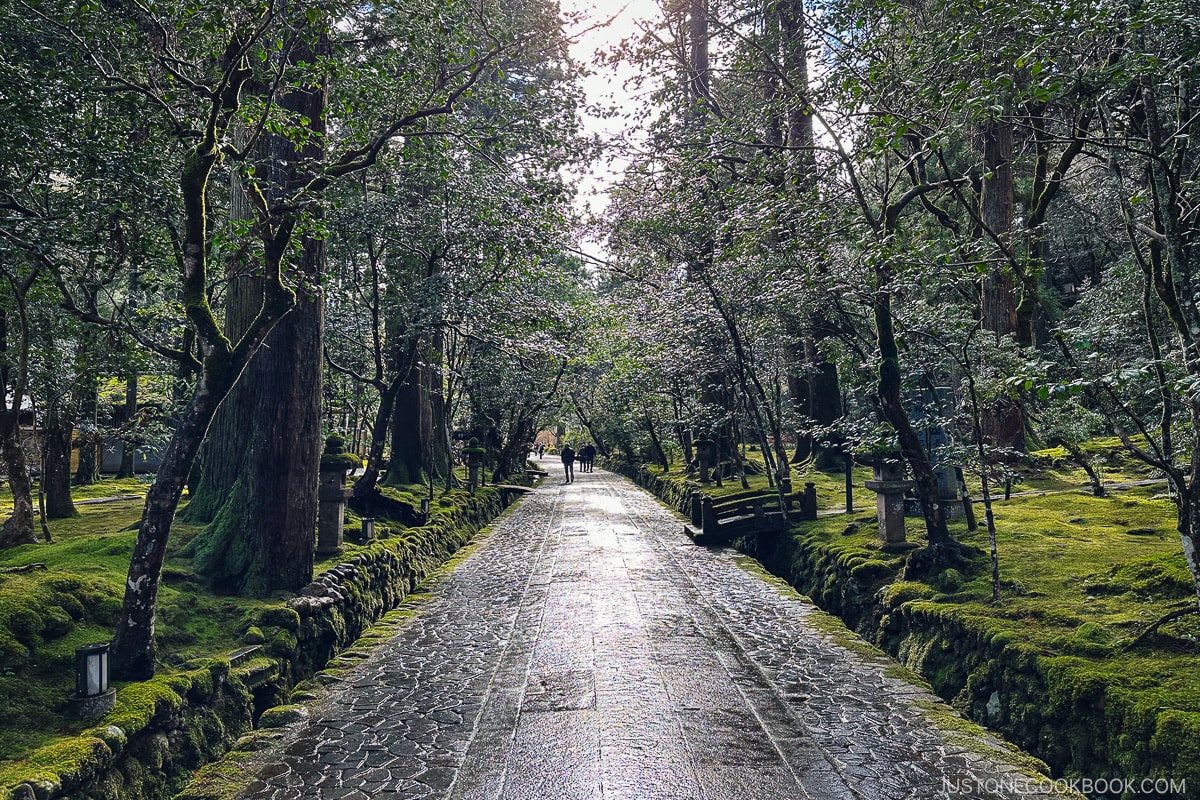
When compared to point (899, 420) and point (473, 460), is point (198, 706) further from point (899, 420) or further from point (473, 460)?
A: point (473, 460)

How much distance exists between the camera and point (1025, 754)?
191 inches

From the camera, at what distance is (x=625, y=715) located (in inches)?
220

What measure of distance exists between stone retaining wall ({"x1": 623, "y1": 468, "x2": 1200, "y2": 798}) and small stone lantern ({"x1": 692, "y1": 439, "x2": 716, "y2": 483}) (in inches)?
481

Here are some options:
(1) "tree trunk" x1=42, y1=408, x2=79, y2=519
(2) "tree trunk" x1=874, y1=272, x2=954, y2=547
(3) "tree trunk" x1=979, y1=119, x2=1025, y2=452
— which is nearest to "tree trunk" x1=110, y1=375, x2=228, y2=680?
(1) "tree trunk" x1=42, y1=408, x2=79, y2=519

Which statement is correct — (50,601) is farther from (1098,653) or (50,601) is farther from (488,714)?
(1098,653)

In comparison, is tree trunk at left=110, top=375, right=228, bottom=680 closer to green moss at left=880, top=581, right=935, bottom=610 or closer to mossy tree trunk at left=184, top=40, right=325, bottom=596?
mossy tree trunk at left=184, top=40, right=325, bottom=596

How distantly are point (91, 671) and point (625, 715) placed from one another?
12.4ft

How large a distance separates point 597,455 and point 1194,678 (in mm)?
53888

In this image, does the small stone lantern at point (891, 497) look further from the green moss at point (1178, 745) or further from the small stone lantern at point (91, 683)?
the small stone lantern at point (91, 683)

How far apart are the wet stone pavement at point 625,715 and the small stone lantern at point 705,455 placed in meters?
10.7

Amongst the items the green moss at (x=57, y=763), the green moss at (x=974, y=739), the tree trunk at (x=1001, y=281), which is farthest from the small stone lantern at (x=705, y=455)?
the green moss at (x=57, y=763)

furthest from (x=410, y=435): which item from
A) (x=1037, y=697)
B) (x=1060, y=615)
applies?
(x=1037, y=697)

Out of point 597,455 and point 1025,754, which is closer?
point 1025,754

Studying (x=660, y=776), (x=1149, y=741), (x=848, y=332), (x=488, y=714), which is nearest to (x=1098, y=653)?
(x=1149, y=741)
